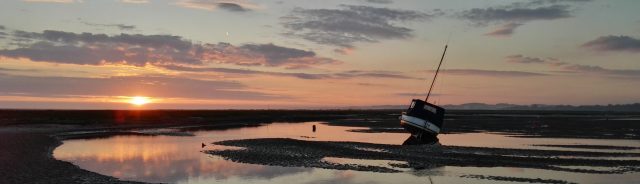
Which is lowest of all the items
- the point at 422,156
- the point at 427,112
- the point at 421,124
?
the point at 422,156

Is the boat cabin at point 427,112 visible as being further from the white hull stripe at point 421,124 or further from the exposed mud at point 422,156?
the exposed mud at point 422,156

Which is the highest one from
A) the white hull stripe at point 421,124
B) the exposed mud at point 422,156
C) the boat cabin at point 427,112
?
the boat cabin at point 427,112

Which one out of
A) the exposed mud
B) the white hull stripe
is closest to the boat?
the white hull stripe

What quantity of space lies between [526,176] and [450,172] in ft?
12.0

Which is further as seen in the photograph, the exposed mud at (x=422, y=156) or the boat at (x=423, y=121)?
the boat at (x=423, y=121)

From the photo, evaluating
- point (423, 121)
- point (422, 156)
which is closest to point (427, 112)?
point (423, 121)

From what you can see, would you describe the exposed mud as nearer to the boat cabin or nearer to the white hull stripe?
the white hull stripe

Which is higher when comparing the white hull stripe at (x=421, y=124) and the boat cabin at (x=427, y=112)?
the boat cabin at (x=427, y=112)

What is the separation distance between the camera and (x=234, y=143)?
4822 cm

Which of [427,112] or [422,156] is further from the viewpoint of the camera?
[427,112]

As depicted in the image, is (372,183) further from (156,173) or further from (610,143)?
(610,143)

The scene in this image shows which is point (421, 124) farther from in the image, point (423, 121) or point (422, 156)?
point (422, 156)

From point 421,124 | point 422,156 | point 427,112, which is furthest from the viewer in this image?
point 427,112

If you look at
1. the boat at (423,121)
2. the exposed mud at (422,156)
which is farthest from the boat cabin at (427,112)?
the exposed mud at (422,156)
